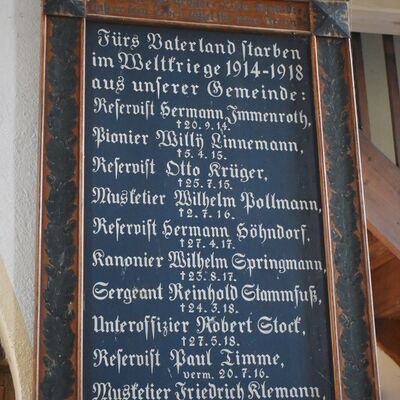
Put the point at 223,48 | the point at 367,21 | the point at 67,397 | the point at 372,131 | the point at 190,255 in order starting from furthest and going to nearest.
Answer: the point at 372,131 < the point at 367,21 < the point at 223,48 < the point at 190,255 < the point at 67,397

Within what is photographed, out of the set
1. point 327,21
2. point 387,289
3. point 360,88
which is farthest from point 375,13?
point 387,289

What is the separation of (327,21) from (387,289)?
7.86 ft

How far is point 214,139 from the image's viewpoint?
10.3 ft

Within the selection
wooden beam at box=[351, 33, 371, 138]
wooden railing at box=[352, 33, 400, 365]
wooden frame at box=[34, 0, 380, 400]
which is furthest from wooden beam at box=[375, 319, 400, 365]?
wooden frame at box=[34, 0, 380, 400]

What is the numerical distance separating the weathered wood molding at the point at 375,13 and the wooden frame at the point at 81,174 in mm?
843

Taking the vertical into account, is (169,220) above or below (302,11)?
below

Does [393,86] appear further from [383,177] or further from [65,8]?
[65,8]

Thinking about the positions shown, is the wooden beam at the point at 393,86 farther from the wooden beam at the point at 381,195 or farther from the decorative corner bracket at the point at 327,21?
the decorative corner bracket at the point at 327,21

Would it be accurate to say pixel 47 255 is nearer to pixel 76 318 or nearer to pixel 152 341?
pixel 76 318

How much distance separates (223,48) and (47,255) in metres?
1.00

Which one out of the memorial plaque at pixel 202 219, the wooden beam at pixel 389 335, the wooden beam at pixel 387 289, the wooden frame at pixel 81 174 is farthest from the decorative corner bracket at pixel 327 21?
the wooden beam at pixel 389 335

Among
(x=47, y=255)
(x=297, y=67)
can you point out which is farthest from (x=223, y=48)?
(x=47, y=255)

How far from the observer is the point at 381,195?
4.48m

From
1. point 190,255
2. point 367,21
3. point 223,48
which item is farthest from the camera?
point 367,21
